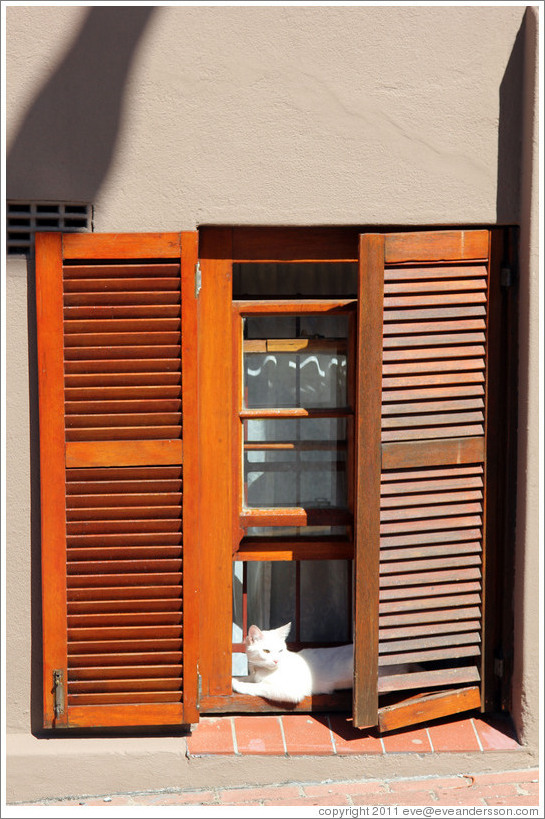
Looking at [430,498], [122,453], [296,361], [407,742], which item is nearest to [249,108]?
[296,361]

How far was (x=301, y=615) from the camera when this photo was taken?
160 inches

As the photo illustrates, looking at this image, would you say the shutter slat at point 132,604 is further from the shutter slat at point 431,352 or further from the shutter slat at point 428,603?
the shutter slat at point 431,352

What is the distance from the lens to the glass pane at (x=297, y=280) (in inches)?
153

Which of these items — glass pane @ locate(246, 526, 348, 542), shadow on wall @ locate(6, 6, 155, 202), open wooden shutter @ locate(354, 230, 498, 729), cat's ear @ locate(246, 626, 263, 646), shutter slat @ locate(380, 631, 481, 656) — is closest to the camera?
shadow on wall @ locate(6, 6, 155, 202)

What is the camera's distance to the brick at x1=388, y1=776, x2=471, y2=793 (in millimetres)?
3760

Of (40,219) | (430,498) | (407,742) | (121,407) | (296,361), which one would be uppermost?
(40,219)

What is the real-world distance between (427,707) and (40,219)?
266cm

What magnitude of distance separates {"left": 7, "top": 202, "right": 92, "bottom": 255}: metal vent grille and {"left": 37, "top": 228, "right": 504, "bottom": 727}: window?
Answer: 10cm

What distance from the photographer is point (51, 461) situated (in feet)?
11.9

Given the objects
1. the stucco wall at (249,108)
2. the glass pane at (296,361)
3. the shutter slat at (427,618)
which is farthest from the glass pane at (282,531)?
the stucco wall at (249,108)

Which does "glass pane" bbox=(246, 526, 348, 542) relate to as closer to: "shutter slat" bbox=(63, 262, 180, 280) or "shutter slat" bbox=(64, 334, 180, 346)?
"shutter slat" bbox=(64, 334, 180, 346)

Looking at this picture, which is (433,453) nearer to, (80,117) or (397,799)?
(397,799)

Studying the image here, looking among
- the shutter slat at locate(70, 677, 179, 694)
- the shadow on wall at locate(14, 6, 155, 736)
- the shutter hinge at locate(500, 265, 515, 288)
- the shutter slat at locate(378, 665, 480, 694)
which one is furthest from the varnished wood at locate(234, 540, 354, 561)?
the shadow on wall at locate(14, 6, 155, 736)

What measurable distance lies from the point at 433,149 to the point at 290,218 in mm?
668
